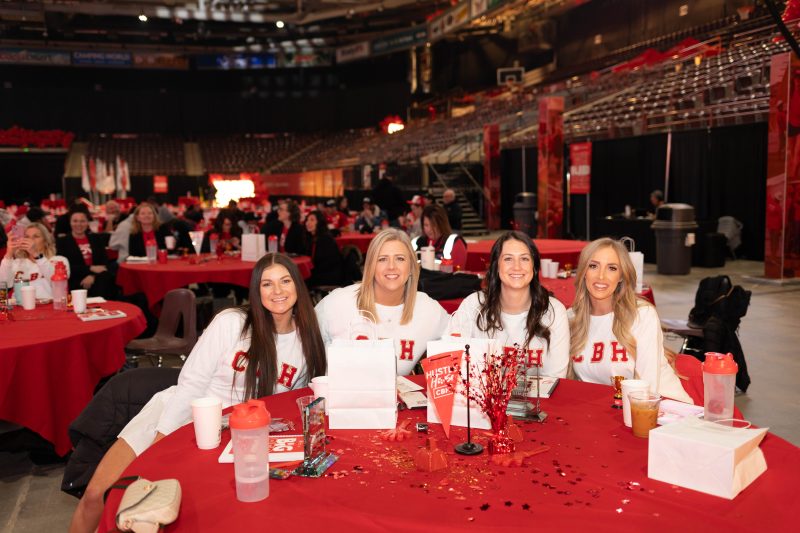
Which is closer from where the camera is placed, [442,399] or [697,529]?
[697,529]

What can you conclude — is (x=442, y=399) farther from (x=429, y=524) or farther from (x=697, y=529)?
(x=697, y=529)

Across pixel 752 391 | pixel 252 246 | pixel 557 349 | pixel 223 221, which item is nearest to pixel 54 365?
pixel 557 349

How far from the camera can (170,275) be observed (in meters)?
6.39

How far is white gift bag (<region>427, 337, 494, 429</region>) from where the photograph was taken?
199cm

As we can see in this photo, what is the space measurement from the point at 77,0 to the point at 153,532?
27.6m

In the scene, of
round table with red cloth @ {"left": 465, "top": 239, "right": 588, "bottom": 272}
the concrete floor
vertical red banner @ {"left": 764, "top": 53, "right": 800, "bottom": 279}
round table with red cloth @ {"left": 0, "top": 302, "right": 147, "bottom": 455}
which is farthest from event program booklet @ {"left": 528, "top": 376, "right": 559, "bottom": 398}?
vertical red banner @ {"left": 764, "top": 53, "right": 800, "bottom": 279}

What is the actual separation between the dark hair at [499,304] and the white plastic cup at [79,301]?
2.52 m

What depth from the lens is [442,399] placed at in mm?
1946

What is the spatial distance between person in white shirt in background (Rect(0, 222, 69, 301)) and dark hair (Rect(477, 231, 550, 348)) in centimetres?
345

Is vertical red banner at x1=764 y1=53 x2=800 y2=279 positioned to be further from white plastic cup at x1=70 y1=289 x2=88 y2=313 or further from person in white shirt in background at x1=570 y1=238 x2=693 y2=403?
white plastic cup at x1=70 y1=289 x2=88 y2=313

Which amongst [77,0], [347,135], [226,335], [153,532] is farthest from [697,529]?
[347,135]

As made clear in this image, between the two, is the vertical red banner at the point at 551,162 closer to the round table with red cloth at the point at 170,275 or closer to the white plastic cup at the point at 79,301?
the round table with red cloth at the point at 170,275

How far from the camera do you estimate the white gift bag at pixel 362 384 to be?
1.99 m

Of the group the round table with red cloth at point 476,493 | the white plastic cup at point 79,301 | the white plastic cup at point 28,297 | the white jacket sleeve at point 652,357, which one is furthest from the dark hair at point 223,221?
the round table with red cloth at point 476,493
